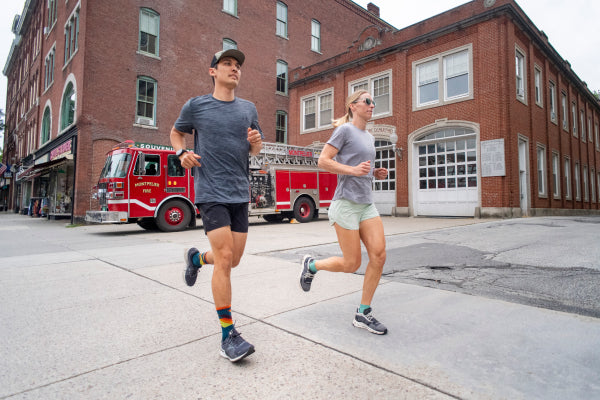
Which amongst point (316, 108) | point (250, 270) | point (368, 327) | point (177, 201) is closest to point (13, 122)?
point (316, 108)

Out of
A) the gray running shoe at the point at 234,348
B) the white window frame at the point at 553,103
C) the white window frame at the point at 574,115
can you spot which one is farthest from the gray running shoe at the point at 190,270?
the white window frame at the point at 574,115

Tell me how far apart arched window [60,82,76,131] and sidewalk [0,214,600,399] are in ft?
56.9

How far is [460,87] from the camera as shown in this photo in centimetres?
1538

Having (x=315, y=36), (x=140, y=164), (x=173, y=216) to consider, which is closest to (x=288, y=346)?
(x=140, y=164)

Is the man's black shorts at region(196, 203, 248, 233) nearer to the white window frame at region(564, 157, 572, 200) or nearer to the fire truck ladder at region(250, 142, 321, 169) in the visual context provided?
Answer: the fire truck ladder at region(250, 142, 321, 169)

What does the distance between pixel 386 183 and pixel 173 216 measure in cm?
1037

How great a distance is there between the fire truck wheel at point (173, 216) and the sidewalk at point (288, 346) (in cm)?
742

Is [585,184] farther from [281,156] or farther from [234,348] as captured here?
[234,348]

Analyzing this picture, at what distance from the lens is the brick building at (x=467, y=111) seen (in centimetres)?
1427

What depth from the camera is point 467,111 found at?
Result: 49.1ft

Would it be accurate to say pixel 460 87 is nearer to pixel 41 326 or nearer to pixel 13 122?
pixel 41 326

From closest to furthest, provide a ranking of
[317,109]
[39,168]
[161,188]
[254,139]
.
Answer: [254,139], [161,188], [39,168], [317,109]

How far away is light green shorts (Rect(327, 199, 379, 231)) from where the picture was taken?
283 cm

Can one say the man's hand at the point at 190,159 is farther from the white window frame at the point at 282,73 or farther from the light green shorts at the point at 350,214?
the white window frame at the point at 282,73
